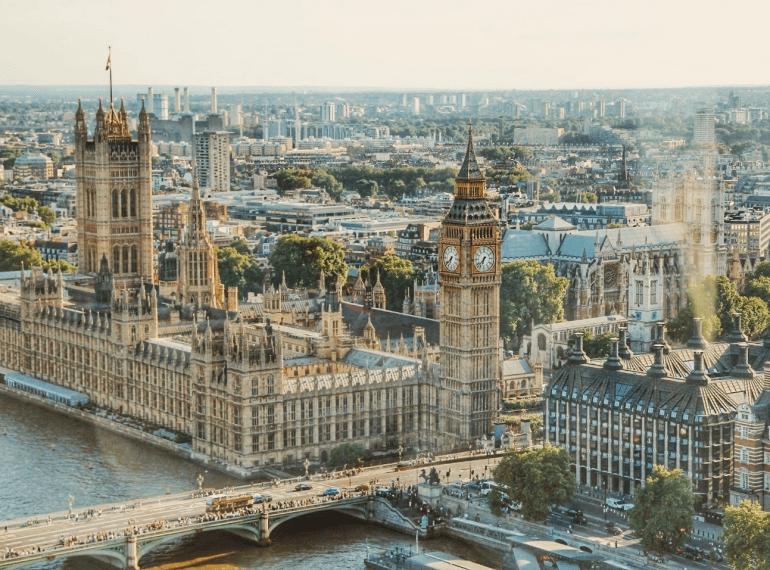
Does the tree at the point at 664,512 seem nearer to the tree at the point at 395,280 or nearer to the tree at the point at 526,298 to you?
the tree at the point at 526,298

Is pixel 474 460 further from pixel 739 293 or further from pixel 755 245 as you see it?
pixel 755 245

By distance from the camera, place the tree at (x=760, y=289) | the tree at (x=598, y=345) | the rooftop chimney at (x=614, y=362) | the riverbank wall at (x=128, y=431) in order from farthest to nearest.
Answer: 1. the tree at (x=760, y=289)
2. the tree at (x=598, y=345)
3. the riverbank wall at (x=128, y=431)
4. the rooftop chimney at (x=614, y=362)

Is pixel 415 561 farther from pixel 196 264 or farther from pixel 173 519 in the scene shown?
pixel 196 264

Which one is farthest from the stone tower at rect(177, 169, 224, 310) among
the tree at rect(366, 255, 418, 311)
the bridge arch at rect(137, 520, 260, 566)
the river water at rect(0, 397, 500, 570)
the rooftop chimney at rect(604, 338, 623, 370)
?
the rooftop chimney at rect(604, 338, 623, 370)

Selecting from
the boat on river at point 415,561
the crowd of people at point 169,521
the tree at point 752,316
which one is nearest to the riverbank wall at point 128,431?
the crowd of people at point 169,521

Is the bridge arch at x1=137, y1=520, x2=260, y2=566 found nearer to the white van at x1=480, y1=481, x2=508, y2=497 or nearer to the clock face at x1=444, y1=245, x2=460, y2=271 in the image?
the white van at x1=480, y1=481, x2=508, y2=497

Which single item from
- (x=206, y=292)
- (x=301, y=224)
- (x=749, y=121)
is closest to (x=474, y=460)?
(x=206, y=292)
